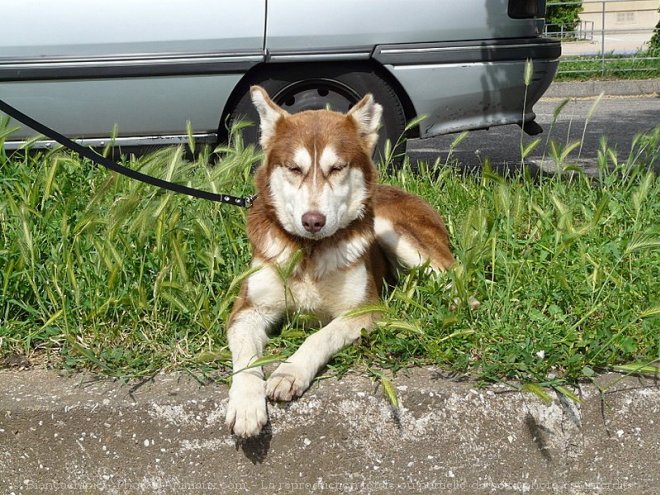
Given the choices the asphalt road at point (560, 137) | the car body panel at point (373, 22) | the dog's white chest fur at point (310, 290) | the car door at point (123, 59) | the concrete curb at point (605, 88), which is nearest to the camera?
the dog's white chest fur at point (310, 290)

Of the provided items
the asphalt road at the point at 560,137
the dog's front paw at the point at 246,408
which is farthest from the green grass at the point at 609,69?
the dog's front paw at the point at 246,408

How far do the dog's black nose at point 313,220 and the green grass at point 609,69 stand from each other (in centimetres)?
1402

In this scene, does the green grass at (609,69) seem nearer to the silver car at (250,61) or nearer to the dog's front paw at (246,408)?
the silver car at (250,61)

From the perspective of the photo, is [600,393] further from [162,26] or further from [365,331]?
[162,26]

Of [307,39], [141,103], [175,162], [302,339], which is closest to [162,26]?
[141,103]

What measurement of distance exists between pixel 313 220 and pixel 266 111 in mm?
618

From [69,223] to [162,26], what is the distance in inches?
95.2

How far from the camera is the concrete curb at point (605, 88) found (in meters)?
15.2

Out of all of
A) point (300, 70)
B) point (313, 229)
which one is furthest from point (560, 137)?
point (313, 229)

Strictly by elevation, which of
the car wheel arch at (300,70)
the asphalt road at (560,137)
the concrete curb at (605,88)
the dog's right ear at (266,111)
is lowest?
the concrete curb at (605,88)

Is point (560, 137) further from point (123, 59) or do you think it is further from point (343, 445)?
point (343, 445)

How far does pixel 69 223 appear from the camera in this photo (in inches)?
157

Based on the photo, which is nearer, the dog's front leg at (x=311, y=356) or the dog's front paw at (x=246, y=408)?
the dog's front paw at (x=246, y=408)

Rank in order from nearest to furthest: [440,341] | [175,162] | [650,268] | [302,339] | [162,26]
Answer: [440,341] < [302,339] < [650,268] < [175,162] < [162,26]
